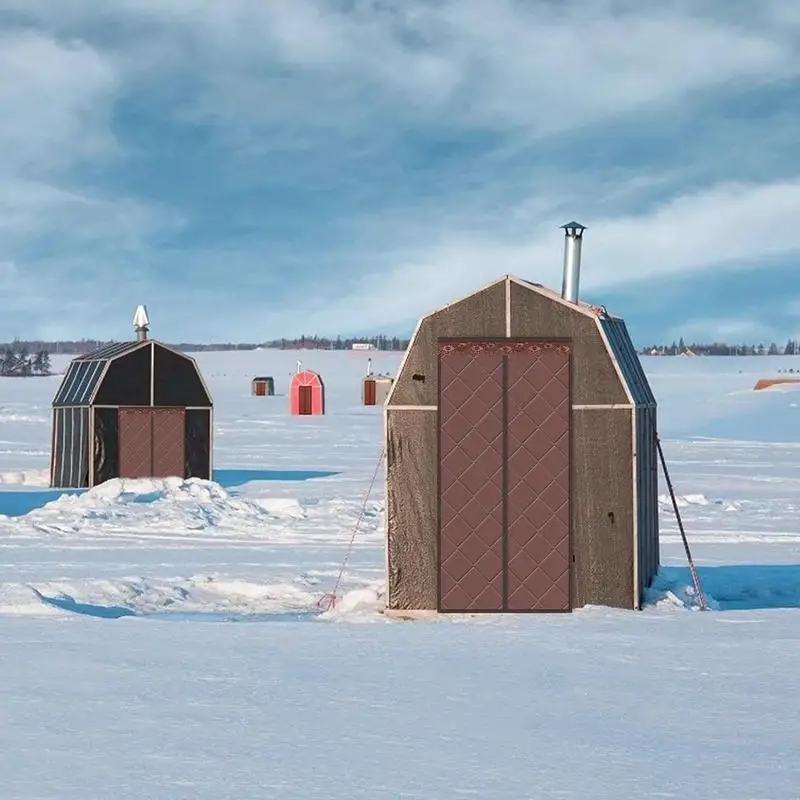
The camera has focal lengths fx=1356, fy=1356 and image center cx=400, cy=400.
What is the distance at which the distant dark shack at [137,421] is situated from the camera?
1109 inches

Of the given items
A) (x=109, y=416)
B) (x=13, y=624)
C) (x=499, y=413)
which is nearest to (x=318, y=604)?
(x=499, y=413)

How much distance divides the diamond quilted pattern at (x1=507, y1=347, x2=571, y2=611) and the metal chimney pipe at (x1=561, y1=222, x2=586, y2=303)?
40.4 inches

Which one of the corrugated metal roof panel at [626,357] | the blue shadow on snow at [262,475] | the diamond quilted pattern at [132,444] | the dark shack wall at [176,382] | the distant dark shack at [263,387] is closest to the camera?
the corrugated metal roof panel at [626,357]

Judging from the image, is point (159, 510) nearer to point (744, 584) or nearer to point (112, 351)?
point (112, 351)

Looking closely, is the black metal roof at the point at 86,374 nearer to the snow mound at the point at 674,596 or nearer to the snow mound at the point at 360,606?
the snow mound at the point at 360,606

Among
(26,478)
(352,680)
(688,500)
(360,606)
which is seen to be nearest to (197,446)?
(26,478)

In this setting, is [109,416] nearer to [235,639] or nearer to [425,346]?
[425,346]

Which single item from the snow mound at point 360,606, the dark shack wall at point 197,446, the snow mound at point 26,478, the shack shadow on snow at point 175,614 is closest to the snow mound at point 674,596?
the snow mound at point 360,606

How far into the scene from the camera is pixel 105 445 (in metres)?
28.2

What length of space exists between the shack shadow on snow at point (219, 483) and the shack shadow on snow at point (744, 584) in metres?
11.5

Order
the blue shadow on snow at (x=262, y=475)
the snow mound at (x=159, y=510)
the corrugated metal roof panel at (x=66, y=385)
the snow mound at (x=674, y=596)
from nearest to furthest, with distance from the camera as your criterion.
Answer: the snow mound at (x=674, y=596), the snow mound at (x=159, y=510), the corrugated metal roof panel at (x=66, y=385), the blue shadow on snow at (x=262, y=475)

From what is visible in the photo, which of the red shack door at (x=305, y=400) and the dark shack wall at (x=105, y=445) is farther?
the red shack door at (x=305, y=400)

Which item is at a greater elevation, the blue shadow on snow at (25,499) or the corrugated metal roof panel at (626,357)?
the corrugated metal roof panel at (626,357)

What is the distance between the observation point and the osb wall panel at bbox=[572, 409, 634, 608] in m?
12.0
